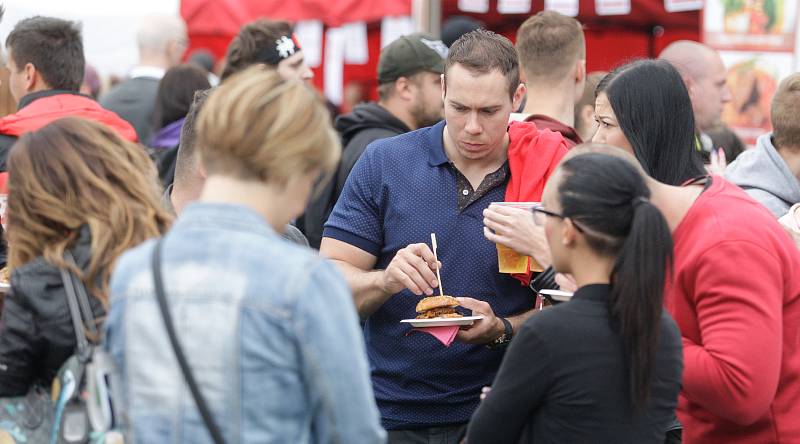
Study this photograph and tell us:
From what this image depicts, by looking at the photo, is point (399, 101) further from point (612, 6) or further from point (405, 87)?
point (612, 6)

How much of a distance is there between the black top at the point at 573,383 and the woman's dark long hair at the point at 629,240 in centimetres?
4

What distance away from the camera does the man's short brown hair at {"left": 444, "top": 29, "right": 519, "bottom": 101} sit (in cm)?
361

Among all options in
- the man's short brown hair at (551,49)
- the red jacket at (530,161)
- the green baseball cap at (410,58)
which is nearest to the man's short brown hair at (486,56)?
the red jacket at (530,161)

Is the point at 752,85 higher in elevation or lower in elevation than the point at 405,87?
lower

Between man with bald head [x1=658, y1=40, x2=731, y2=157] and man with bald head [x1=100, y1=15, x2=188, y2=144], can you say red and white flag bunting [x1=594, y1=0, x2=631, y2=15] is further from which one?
Answer: man with bald head [x1=100, y1=15, x2=188, y2=144]

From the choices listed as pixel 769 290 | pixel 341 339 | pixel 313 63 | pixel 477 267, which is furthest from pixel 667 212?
pixel 313 63

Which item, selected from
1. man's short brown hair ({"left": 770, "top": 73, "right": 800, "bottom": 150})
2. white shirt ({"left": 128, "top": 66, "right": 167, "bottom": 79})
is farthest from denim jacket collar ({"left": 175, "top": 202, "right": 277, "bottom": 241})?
white shirt ({"left": 128, "top": 66, "right": 167, "bottom": 79})

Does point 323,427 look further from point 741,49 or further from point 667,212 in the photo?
point 741,49

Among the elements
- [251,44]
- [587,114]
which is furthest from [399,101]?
[587,114]

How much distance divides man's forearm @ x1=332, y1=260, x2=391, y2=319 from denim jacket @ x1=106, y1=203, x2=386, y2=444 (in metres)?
1.29

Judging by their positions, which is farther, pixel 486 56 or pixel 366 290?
pixel 486 56

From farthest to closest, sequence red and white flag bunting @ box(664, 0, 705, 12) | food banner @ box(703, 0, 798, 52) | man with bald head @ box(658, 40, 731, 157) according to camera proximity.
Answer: red and white flag bunting @ box(664, 0, 705, 12)
food banner @ box(703, 0, 798, 52)
man with bald head @ box(658, 40, 731, 157)

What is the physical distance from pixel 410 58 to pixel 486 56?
76.3 inches

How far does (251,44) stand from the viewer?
5887 mm
